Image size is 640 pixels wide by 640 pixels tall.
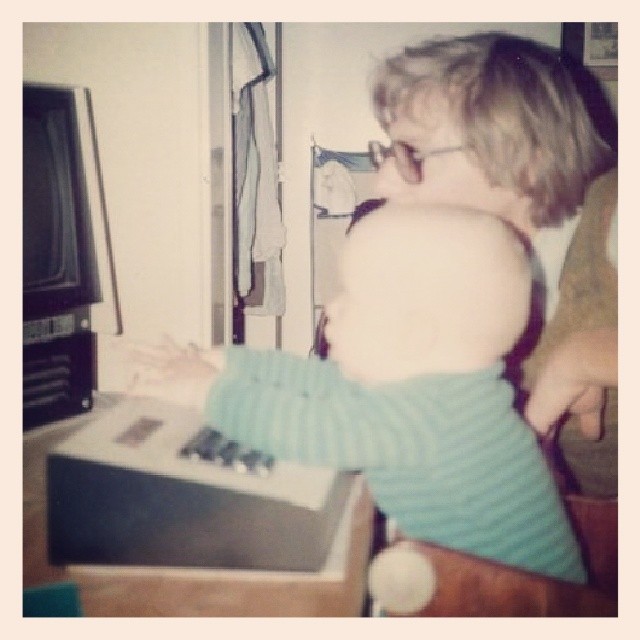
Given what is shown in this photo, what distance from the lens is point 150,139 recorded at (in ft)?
2.65

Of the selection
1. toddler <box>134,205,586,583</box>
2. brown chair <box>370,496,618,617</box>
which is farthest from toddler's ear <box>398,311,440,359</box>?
brown chair <box>370,496,618,617</box>

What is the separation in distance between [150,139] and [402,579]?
2.11ft

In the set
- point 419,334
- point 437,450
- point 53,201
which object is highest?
point 53,201

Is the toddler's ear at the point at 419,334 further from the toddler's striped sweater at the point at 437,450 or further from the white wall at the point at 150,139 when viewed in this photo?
the white wall at the point at 150,139

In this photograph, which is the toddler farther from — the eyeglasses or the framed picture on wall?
the framed picture on wall

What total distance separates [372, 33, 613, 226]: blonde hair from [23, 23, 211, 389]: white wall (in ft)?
0.91

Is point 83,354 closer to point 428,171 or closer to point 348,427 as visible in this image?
point 348,427

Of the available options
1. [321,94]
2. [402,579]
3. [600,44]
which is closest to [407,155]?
[321,94]

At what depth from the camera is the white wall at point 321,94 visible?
0.83 m

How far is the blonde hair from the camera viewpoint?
85 cm

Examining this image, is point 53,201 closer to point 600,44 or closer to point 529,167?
point 529,167

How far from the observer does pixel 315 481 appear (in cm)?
61

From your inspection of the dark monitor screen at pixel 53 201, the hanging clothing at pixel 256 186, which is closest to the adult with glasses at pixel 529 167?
the hanging clothing at pixel 256 186
